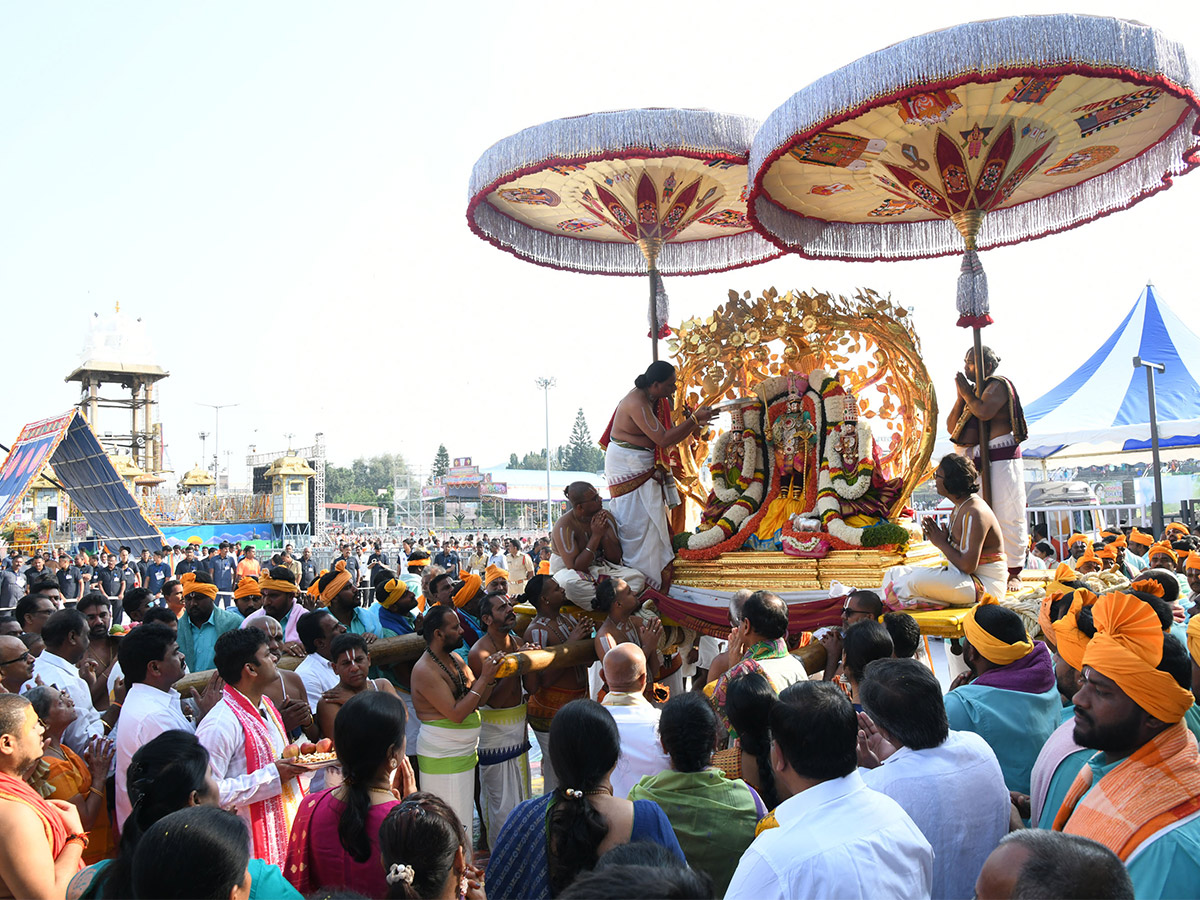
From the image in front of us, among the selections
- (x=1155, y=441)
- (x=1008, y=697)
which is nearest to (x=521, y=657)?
(x=1008, y=697)

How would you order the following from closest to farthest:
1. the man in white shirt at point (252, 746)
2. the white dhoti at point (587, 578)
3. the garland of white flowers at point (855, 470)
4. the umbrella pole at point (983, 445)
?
the man in white shirt at point (252, 746) → the white dhoti at point (587, 578) → the garland of white flowers at point (855, 470) → the umbrella pole at point (983, 445)

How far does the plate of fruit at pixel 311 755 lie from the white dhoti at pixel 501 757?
1651mm

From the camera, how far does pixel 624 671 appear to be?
10.5ft

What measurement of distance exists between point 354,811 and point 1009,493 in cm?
604

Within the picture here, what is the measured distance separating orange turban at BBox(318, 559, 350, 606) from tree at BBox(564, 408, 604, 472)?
68.3m

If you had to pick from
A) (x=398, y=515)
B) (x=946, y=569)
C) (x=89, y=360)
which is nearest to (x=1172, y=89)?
(x=946, y=569)

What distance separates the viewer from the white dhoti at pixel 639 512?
271 inches

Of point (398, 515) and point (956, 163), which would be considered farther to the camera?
point (398, 515)

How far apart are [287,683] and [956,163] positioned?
6764 millimetres

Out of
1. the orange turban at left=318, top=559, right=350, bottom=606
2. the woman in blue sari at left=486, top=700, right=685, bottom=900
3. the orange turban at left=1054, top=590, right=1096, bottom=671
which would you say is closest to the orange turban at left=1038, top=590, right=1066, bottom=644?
the orange turban at left=1054, top=590, right=1096, bottom=671

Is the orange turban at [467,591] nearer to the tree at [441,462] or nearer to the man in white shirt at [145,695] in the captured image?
the man in white shirt at [145,695]

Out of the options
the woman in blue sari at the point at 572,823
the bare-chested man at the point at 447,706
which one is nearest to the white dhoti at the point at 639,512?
the bare-chested man at the point at 447,706

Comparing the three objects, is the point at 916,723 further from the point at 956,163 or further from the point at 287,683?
the point at 956,163

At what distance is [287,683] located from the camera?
4176mm
